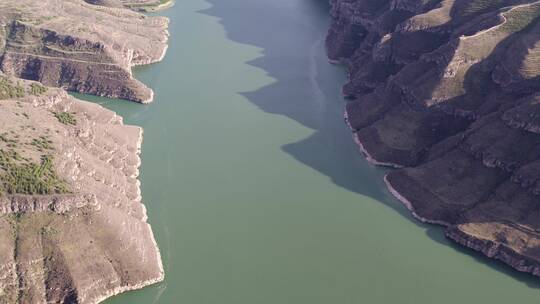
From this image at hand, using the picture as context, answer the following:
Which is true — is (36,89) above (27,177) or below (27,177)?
below

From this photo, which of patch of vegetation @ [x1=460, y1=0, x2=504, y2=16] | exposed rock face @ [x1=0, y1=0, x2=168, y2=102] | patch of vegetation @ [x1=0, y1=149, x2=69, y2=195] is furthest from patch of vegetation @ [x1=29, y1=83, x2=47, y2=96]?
patch of vegetation @ [x1=460, y1=0, x2=504, y2=16]

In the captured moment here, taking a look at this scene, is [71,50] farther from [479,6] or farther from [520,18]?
[520,18]

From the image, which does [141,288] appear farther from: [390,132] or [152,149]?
[390,132]

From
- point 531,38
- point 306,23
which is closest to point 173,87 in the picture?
point 306,23

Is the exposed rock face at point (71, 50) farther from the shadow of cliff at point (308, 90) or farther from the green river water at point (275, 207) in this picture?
the shadow of cliff at point (308, 90)

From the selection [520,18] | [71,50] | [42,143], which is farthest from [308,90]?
[42,143]

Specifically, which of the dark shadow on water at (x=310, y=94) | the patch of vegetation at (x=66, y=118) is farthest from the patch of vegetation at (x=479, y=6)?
the patch of vegetation at (x=66, y=118)
